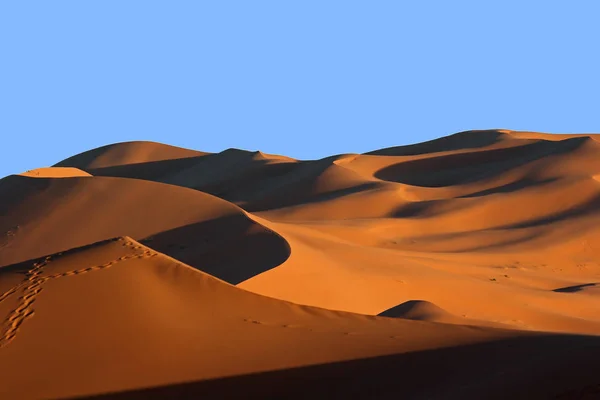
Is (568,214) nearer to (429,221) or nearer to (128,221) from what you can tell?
(429,221)

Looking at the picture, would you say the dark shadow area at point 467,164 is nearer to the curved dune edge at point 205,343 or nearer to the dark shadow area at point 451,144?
the dark shadow area at point 451,144

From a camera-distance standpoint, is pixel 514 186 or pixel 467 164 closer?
pixel 514 186

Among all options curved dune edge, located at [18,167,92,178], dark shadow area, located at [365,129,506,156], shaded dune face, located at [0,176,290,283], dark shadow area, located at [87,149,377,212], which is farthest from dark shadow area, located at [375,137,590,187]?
shaded dune face, located at [0,176,290,283]

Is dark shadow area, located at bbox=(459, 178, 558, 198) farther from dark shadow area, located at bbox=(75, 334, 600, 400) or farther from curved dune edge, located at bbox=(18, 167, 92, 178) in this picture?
dark shadow area, located at bbox=(75, 334, 600, 400)

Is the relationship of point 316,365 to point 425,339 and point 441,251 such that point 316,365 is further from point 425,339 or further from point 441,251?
point 441,251

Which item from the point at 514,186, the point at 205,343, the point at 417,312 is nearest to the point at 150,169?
the point at 514,186

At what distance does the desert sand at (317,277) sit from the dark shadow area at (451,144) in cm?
12

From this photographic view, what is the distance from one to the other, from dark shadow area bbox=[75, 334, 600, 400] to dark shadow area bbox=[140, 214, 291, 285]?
25.7ft

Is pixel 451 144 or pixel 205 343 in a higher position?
pixel 451 144

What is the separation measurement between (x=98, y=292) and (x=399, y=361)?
2.67 meters

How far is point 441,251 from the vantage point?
80.9 ft

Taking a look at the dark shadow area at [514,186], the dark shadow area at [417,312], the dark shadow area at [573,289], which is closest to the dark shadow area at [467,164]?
the dark shadow area at [514,186]

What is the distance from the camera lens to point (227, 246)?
19594 millimetres

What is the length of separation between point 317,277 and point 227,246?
2.94m
